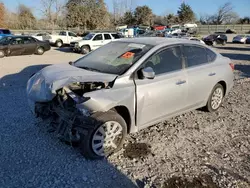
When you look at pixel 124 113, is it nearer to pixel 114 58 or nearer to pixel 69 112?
pixel 69 112

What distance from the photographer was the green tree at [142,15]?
66.1 metres

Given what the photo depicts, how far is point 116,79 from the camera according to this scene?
3.42m

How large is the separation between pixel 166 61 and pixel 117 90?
1.13 m

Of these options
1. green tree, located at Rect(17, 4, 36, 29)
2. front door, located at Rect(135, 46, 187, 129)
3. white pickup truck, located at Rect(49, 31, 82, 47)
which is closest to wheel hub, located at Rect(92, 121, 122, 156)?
front door, located at Rect(135, 46, 187, 129)

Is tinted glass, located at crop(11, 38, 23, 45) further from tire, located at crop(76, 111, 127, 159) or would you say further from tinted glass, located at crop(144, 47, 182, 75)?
tire, located at crop(76, 111, 127, 159)

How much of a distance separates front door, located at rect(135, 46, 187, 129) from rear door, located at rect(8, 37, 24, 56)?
1451 cm

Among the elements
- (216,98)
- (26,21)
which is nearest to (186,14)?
(26,21)

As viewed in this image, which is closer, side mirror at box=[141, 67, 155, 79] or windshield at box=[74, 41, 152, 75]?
side mirror at box=[141, 67, 155, 79]

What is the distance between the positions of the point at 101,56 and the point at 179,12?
74.9m

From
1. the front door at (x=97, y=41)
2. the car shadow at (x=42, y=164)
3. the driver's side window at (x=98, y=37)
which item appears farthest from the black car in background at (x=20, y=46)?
the car shadow at (x=42, y=164)

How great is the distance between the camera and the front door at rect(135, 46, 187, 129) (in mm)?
3645

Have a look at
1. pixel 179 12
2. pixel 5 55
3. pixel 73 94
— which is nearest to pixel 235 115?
pixel 73 94

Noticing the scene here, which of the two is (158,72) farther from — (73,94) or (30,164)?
(30,164)

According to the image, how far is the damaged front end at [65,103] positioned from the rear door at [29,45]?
1409 cm
